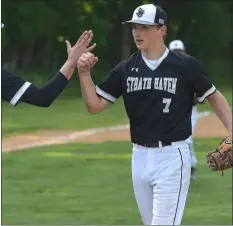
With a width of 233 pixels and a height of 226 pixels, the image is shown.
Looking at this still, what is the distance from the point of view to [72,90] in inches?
1404

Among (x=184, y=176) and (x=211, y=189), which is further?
(x=211, y=189)

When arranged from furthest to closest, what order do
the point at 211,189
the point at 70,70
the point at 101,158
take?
the point at 101,158 → the point at 211,189 → the point at 70,70

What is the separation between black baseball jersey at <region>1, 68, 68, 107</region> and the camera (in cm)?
503

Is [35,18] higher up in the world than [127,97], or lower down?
lower down

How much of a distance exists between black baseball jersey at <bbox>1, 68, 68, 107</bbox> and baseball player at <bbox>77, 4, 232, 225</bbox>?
0.54m

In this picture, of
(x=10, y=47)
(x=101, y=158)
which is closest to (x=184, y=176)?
(x=101, y=158)

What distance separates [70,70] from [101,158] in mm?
9220

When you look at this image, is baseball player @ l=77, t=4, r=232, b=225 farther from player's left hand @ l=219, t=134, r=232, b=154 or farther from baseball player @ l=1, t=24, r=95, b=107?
baseball player @ l=1, t=24, r=95, b=107

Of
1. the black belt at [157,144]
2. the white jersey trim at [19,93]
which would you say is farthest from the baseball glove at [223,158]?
the white jersey trim at [19,93]

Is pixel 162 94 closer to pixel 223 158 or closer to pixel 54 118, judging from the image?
pixel 223 158

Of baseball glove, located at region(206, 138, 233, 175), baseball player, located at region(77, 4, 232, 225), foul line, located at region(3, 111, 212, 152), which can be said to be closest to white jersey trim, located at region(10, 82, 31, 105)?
baseball player, located at region(77, 4, 232, 225)

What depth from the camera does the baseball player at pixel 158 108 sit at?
5.64m

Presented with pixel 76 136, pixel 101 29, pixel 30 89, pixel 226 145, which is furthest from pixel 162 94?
pixel 101 29

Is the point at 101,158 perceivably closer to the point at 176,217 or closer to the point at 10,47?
the point at 176,217
